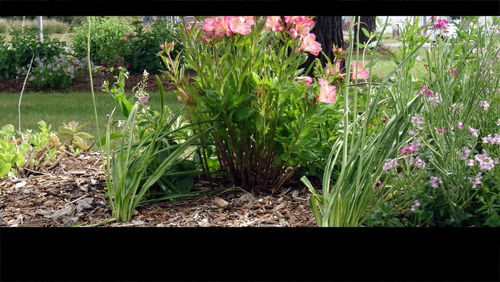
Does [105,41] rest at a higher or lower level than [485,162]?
higher

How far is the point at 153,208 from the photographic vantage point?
224cm

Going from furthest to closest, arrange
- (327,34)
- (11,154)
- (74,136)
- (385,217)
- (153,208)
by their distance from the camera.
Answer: (327,34), (74,136), (11,154), (153,208), (385,217)

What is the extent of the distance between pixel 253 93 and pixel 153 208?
0.62 metres

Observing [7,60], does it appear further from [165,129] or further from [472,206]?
[472,206]

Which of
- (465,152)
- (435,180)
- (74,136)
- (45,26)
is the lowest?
(74,136)

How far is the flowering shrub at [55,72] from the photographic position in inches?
231

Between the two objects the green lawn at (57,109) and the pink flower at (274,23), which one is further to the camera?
the green lawn at (57,109)

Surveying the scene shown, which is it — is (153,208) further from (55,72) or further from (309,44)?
(55,72)

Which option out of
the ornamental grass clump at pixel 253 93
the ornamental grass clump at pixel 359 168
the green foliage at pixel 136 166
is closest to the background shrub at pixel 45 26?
the green foliage at pixel 136 166

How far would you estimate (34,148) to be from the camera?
2.97 meters

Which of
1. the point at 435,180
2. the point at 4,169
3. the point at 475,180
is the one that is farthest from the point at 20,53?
the point at 475,180

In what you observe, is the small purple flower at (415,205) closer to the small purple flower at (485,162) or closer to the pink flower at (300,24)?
the small purple flower at (485,162)

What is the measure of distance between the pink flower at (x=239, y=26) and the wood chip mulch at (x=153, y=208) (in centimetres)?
69
